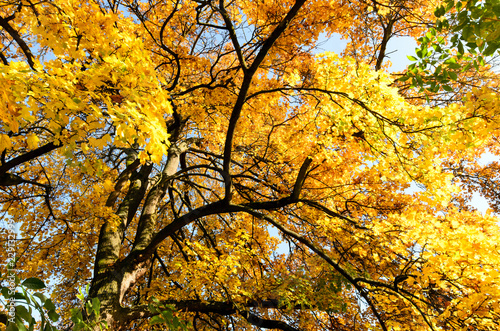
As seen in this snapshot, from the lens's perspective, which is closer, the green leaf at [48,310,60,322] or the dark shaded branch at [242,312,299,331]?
the green leaf at [48,310,60,322]

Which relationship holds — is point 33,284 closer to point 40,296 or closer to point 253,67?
point 40,296

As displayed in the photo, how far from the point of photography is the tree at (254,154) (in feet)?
8.14

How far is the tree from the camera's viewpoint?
2480 mm

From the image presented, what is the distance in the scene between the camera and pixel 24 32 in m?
5.36

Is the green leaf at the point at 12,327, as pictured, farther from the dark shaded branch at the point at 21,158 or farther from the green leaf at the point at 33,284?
the dark shaded branch at the point at 21,158

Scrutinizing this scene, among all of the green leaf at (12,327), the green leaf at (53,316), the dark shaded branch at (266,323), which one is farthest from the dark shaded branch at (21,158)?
the dark shaded branch at (266,323)

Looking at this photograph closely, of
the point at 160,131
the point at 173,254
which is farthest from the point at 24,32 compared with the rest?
the point at 173,254

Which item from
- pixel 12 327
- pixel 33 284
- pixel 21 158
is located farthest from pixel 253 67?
pixel 21 158

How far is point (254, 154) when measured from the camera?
5867 millimetres

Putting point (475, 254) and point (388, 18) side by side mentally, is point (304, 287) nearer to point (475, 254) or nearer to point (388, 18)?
point (475, 254)

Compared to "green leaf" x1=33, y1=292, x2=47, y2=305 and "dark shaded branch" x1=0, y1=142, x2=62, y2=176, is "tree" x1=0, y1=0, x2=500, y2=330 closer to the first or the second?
"dark shaded branch" x1=0, y1=142, x2=62, y2=176

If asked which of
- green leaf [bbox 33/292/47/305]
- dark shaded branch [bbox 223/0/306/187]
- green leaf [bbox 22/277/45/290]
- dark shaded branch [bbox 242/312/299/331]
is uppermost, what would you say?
dark shaded branch [bbox 223/0/306/187]

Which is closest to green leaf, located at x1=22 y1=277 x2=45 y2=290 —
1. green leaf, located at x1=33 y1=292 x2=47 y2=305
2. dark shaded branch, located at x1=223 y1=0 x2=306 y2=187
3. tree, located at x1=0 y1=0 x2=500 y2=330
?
green leaf, located at x1=33 y1=292 x2=47 y2=305

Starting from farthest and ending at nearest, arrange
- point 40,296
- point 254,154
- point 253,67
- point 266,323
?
1. point 254,154
2. point 266,323
3. point 253,67
4. point 40,296
